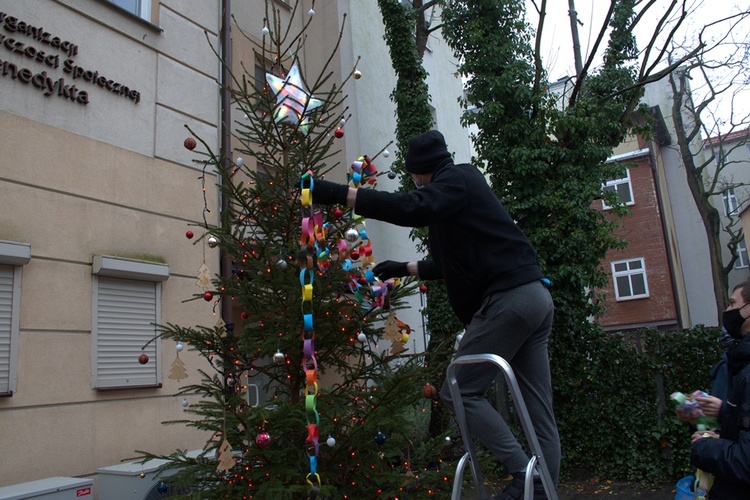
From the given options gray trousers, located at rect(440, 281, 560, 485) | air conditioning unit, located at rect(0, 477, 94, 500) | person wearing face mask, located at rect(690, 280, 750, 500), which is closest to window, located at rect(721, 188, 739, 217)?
person wearing face mask, located at rect(690, 280, 750, 500)

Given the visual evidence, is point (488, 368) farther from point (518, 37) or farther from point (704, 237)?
point (704, 237)

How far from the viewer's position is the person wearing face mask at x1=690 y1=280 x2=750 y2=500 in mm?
2615

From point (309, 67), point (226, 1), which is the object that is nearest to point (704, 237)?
point (309, 67)

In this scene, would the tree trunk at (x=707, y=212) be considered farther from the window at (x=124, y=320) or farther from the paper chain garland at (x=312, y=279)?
the paper chain garland at (x=312, y=279)

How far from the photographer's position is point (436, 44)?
674 inches

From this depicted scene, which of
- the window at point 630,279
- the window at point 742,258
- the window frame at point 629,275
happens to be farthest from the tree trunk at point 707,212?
the window at point 742,258

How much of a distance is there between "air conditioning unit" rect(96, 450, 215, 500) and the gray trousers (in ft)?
11.0

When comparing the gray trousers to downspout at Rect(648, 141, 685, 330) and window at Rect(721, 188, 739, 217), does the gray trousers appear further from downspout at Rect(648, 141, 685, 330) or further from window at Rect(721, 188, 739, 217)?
window at Rect(721, 188, 739, 217)

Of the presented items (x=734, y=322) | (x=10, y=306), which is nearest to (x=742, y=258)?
(x=734, y=322)

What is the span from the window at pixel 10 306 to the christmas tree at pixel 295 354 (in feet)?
8.34

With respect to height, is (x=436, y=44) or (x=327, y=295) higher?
(x=436, y=44)

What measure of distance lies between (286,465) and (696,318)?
2869cm

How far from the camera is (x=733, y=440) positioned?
107 inches

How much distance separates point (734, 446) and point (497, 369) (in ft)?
3.71
